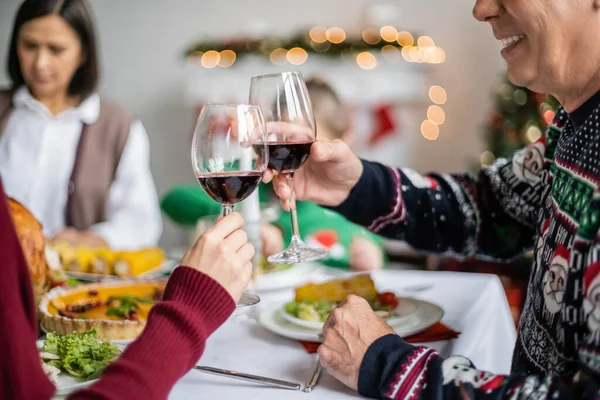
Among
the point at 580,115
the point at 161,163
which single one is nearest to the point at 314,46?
the point at 161,163

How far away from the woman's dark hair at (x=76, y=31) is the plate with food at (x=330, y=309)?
1.72 meters

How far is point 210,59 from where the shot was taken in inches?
193

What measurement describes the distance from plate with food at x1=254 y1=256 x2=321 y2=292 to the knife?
20.8 inches

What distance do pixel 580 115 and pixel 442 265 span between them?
2871mm

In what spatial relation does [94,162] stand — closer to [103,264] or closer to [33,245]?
[103,264]

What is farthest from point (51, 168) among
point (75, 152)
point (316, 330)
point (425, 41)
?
point (425, 41)

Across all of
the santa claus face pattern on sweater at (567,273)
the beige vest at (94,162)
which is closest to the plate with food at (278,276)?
the santa claus face pattern on sweater at (567,273)

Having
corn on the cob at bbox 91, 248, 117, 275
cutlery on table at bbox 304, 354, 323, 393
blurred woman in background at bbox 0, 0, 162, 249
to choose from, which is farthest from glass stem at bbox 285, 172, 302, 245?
blurred woman in background at bbox 0, 0, 162, 249

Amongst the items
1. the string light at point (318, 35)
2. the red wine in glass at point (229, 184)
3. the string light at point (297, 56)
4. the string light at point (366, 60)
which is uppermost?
the string light at point (318, 35)

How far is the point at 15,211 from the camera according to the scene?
4.63 feet

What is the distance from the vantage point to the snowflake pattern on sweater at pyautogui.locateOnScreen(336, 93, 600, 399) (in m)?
0.86

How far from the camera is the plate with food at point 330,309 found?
3.97 feet

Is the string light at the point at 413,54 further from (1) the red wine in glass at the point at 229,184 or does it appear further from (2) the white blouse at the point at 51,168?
(1) the red wine in glass at the point at 229,184

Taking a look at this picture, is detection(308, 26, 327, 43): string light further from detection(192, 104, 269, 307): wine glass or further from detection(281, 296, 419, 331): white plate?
detection(192, 104, 269, 307): wine glass
